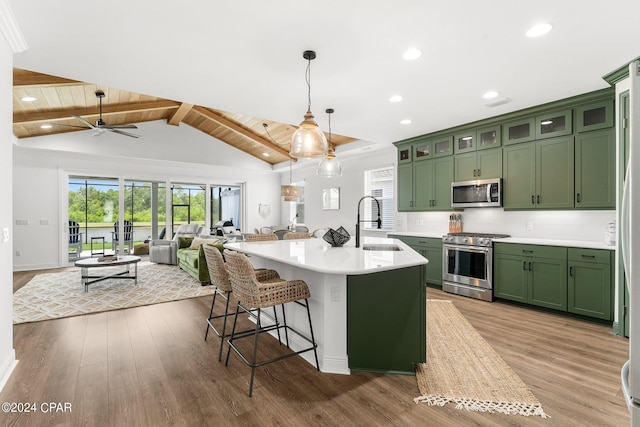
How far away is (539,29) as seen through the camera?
2426 millimetres

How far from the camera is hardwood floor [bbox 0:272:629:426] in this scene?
1903mm

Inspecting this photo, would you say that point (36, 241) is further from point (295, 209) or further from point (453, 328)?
point (453, 328)

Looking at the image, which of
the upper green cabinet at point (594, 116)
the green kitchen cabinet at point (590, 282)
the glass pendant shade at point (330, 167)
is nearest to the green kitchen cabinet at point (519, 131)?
the upper green cabinet at point (594, 116)

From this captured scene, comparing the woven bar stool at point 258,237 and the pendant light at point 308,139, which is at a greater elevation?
the pendant light at point 308,139

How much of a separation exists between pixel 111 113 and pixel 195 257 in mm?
3336

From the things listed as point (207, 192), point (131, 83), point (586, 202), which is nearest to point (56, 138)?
point (207, 192)

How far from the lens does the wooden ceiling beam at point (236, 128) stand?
23.6 ft

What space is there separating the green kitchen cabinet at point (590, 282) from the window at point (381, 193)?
3.33m

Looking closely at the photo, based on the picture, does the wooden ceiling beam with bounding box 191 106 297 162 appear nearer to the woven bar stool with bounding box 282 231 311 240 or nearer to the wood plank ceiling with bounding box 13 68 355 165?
the wood plank ceiling with bounding box 13 68 355 165

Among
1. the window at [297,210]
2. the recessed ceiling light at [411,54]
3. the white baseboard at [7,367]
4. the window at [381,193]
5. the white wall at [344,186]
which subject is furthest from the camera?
the window at [297,210]

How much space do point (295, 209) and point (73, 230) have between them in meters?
5.67

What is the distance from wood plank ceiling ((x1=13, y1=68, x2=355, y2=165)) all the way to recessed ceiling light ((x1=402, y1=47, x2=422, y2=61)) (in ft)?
13.1

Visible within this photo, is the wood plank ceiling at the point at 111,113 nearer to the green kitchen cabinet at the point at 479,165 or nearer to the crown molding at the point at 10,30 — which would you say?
the crown molding at the point at 10,30

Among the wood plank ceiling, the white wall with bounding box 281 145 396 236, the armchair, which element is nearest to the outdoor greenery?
the armchair
